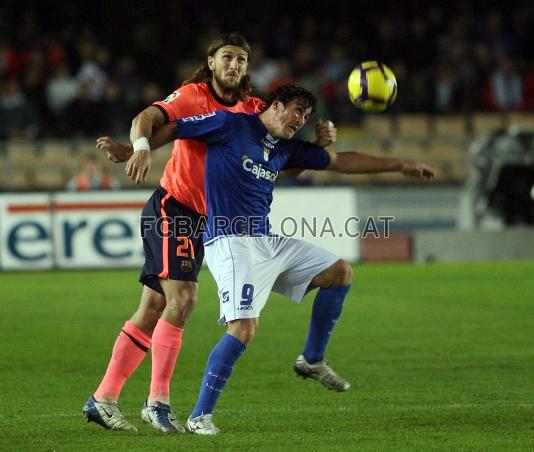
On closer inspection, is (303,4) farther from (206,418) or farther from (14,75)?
(206,418)

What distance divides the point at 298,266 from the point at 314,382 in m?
1.66

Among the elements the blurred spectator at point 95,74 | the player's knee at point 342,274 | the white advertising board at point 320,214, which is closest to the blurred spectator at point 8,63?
the blurred spectator at point 95,74

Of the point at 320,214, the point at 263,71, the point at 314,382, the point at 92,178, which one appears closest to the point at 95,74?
the point at 263,71

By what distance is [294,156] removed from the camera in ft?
22.8

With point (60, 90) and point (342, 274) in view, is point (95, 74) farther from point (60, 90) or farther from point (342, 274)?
point (342, 274)

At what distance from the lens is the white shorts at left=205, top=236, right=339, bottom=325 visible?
21.1 ft

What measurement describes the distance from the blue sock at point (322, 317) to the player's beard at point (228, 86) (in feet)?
4.15

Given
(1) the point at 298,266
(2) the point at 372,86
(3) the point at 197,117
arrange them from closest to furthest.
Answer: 1. (3) the point at 197,117
2. (1) the point at 298,266
3. (2) the point at 372,86

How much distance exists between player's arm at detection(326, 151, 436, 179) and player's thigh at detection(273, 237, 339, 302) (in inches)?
19.6

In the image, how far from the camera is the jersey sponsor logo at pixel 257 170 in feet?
21.8

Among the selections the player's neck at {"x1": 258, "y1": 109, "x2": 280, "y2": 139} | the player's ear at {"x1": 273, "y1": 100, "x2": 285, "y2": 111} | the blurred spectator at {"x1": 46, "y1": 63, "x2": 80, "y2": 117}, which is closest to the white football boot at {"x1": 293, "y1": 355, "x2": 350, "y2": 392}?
the player's neck at {"x1": 258, "y1": 109, "x2": 280, "y2": 139}

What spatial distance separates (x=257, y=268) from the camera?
260 inches

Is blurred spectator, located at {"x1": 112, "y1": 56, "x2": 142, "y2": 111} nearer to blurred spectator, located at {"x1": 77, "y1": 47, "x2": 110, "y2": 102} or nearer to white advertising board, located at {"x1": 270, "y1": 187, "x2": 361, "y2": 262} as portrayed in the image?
blurred spectator, located at {"x1": 77, "y1": 47, "x2": 110, "y2": 102}

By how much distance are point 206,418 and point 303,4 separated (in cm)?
1776
